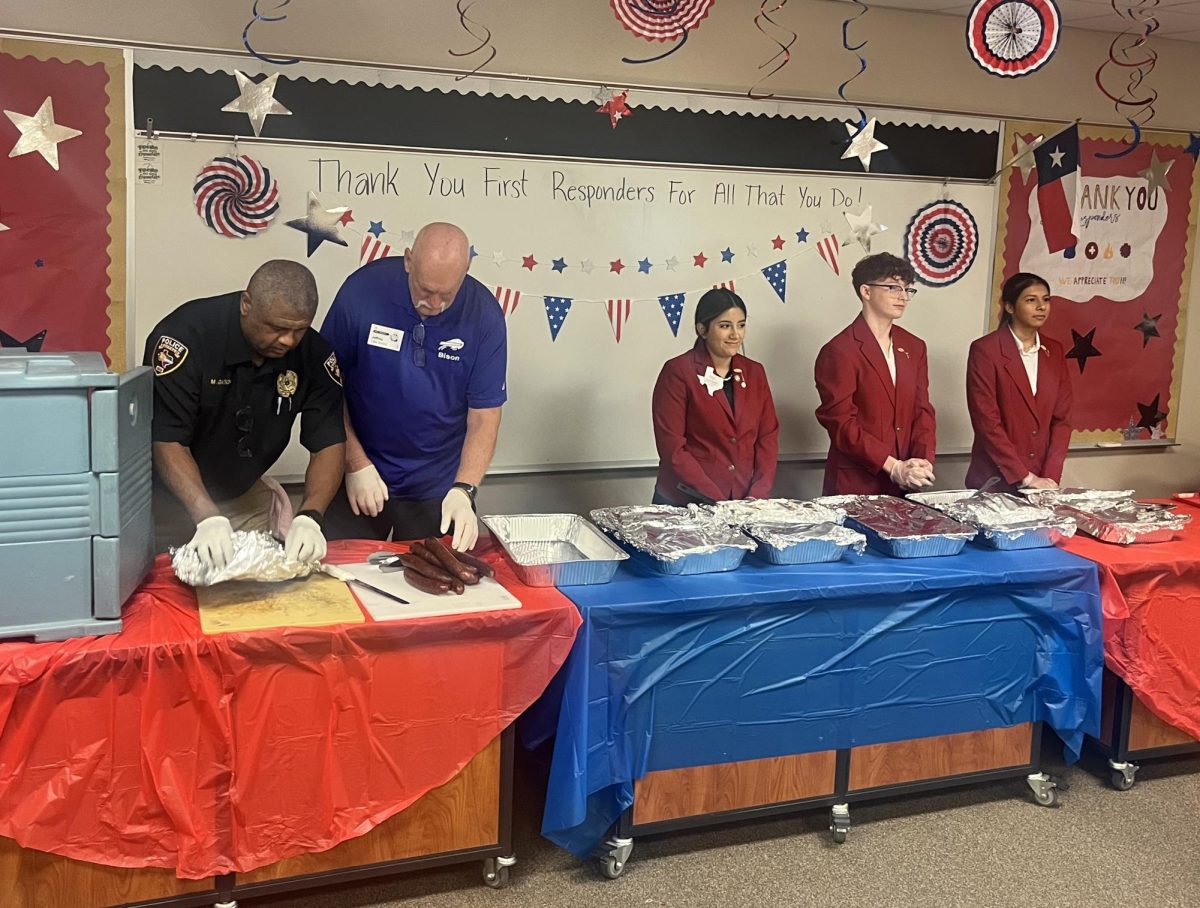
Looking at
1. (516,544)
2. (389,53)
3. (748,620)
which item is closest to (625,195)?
(389,53)

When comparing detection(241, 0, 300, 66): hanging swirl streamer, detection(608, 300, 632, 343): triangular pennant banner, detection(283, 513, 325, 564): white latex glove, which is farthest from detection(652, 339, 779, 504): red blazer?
detection(241, 0, 300, 66): hanging swirl streamer

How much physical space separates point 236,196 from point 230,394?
1016 millimetres

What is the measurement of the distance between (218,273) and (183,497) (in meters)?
1.14

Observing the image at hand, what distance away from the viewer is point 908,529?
111 inches

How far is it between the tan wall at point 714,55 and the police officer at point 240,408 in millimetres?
1139

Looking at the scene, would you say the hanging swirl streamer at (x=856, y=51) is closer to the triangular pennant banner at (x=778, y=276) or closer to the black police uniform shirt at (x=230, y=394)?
the triangular pennant banner at (x=778, y=276)

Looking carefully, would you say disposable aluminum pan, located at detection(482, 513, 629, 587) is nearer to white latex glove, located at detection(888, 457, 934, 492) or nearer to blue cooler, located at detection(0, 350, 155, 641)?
blue cooler, located at detection(0, 350, 155, 641)

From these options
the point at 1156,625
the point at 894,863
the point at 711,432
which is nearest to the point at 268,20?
the point at 711,432

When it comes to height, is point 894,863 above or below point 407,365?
below

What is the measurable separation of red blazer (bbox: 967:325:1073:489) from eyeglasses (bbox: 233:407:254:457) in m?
2.43

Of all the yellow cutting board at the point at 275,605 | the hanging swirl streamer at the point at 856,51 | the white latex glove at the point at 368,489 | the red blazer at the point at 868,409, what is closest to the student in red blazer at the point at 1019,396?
the red blazer at the point at 868,409

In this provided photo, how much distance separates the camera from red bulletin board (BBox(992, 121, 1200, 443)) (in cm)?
427

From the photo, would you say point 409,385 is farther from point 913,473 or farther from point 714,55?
point 714,55

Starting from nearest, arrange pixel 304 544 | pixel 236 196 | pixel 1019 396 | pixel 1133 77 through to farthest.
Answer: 1. pixel 304 544
2. pixel 236 196
3. pixel 1019 396
4. pixel 1133 77
